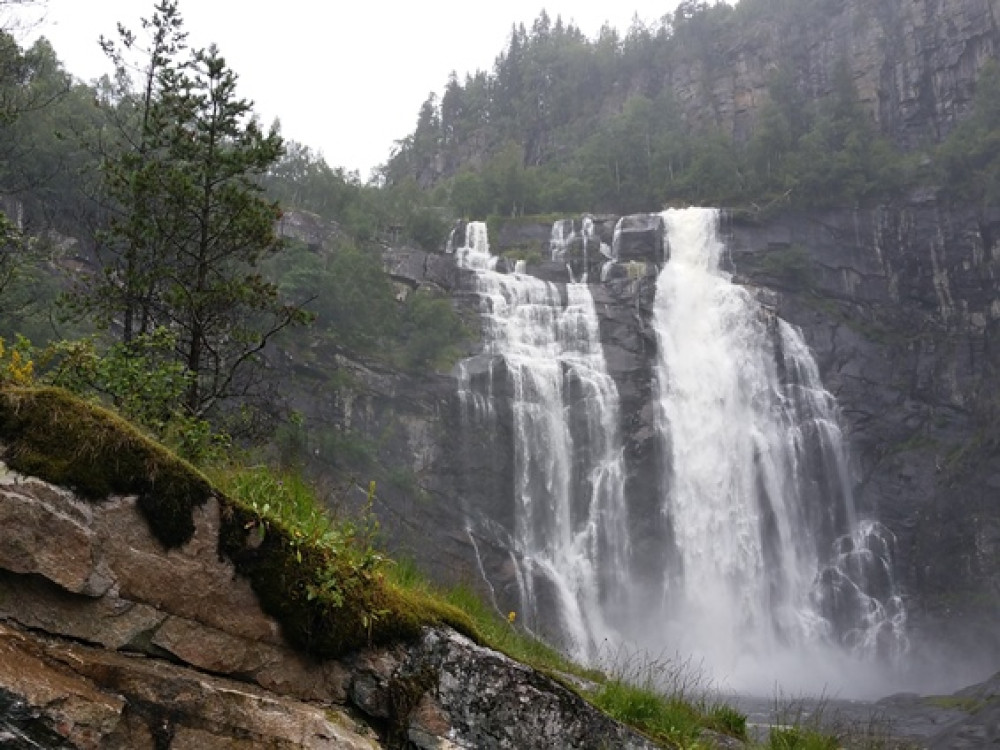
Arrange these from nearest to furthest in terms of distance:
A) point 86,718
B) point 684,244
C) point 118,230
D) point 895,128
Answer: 1. point 86,718
2. point 118,230
3. point 684,244
4. point 895,128

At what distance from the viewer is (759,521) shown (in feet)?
104

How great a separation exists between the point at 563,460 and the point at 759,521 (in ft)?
25.9

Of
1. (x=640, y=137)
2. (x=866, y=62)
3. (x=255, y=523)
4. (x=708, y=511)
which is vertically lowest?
(x=708, y=511)

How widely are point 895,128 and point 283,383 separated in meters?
43.0

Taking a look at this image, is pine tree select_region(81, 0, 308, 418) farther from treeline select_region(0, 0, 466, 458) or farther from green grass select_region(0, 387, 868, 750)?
green grass select_region(0, 387, 868, 750)

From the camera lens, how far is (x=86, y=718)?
324 cm

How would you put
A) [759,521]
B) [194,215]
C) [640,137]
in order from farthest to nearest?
[640,137] → [759,521] → [194,215]

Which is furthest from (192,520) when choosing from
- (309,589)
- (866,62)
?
(866,62)

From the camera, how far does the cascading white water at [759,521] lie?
29.8 m

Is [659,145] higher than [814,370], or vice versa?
[659,145]

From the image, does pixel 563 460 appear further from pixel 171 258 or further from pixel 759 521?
pixel 171 258

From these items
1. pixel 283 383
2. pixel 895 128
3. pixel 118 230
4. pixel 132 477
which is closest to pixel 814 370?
pixel 283 383

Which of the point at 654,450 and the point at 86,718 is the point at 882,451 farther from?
the point at 86,718

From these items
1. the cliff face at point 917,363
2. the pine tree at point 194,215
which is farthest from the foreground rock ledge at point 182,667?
the cliff face at point 917,363
